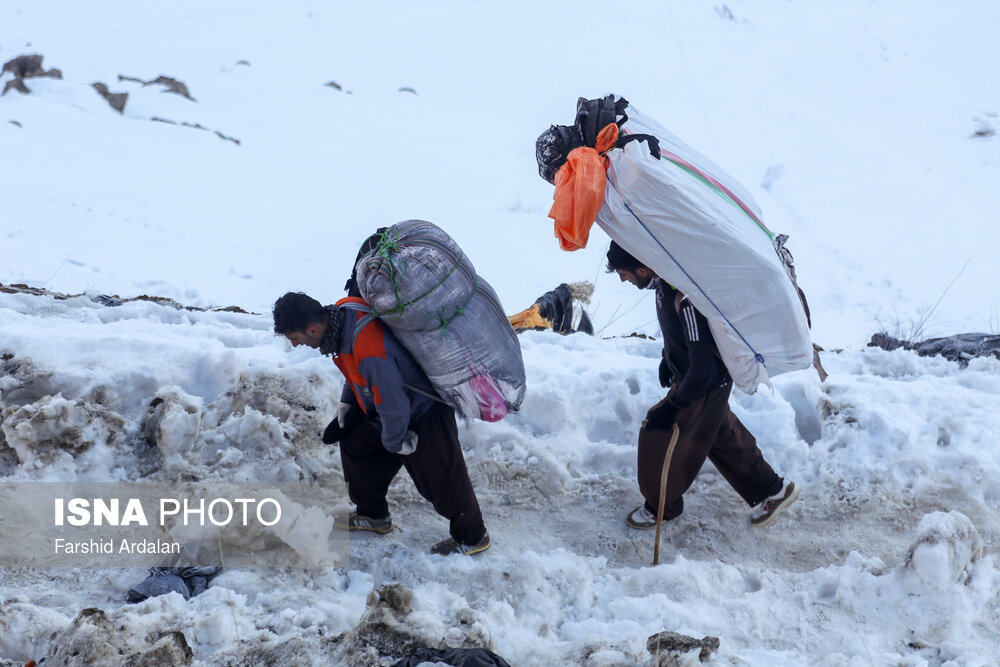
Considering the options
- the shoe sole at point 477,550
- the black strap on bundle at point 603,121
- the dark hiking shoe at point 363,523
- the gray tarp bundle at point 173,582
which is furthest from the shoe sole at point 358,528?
the black strap on bundle at point 603,121

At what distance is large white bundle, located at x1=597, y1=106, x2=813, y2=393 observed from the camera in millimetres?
2820

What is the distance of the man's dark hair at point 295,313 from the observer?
2867 millimetres

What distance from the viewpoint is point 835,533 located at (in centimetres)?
373

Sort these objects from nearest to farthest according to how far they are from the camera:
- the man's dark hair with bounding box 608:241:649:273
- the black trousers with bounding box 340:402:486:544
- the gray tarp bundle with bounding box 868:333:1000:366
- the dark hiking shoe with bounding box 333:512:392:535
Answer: the man's dark hair with bounding box 608:241:649:273, the black trousers with bounding box 340:402:486:544, the dark hiking shoe with bounding box 333:512:392:535, the gray tarp bundle with bounding box 868:333:1000:366

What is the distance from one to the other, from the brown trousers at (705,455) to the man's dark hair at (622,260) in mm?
643

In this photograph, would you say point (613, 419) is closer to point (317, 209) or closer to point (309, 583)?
point (309, 583)

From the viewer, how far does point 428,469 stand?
10.9ft

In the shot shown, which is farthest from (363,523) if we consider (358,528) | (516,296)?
(516,296)

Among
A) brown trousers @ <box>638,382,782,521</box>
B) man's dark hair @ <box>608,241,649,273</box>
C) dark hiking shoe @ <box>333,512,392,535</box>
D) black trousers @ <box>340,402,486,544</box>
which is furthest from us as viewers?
dark hiking shoe @ <box>333,512,392,535</box>

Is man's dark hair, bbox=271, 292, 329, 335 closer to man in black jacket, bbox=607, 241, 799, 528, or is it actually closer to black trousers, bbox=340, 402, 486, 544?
black trousers, bbox=340, 402, 486, 544

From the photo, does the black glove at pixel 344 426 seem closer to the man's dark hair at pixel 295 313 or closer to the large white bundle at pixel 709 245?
the man's dark hair at pixel 295 313

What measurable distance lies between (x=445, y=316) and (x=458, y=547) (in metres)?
1.07

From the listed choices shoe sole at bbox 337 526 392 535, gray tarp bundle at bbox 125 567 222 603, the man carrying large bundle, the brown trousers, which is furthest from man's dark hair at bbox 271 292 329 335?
the brown trousers

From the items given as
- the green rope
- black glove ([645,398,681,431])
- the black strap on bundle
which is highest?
the black strap on bundle
